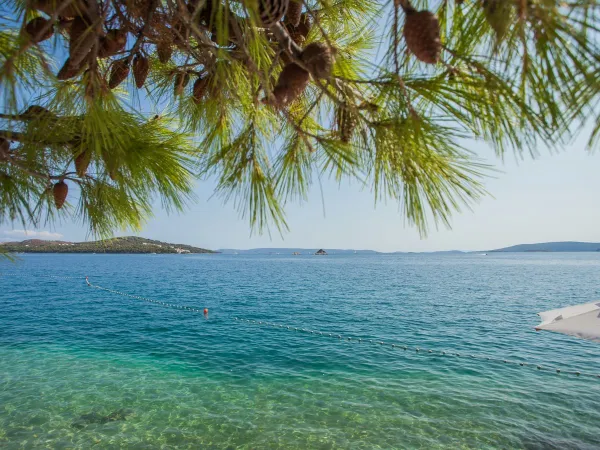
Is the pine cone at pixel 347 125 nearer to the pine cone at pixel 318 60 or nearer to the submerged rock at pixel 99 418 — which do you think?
the pine cone at pixel 318 60

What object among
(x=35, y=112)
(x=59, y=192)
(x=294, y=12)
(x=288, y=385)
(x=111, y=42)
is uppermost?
(x=294, y=12)

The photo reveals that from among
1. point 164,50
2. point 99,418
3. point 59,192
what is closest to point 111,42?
point 164,50

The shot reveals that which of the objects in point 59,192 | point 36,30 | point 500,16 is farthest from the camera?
point 59,192

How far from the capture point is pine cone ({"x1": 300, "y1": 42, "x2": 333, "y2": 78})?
991 mm

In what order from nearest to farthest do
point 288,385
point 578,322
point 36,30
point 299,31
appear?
point 36,30, point 299,31, point 578,322, point 288,385

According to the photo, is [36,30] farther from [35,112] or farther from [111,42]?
[35,112]

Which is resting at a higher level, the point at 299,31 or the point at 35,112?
the point at 299,31

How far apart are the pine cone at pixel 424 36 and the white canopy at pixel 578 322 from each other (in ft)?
25.9

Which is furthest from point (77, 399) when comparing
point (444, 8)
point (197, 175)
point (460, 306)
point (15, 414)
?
point (460, 306)

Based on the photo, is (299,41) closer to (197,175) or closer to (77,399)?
(197,175)

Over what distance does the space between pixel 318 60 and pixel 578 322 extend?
8.49 metres

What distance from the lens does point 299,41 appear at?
1.50m

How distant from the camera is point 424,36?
0.81 metres

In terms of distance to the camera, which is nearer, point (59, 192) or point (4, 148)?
point (4, 148)
